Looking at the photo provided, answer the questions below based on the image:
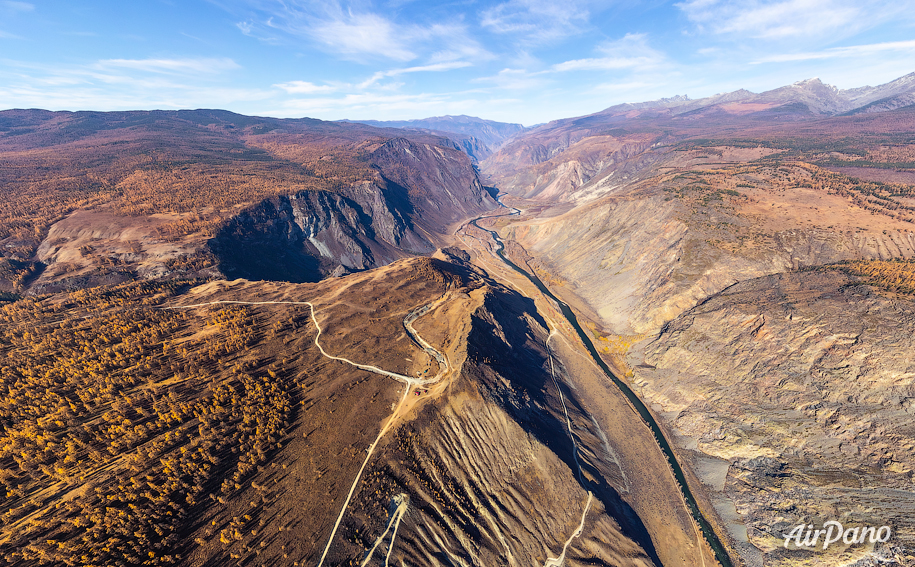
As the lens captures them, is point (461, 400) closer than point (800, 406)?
Yes

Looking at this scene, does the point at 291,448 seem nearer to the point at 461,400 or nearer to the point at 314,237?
the point at 461,400

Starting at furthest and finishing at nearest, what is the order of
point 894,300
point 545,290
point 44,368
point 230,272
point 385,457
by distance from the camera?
point 545,290 < point 230,272 < point 894,300 < point 44,368 < point 385,457

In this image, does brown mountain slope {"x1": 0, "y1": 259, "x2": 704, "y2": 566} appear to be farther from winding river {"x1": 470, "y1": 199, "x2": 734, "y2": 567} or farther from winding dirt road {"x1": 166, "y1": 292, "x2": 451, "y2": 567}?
winding river {"x1": 470, "y1": 199, "x2": 734, "y2": 567}

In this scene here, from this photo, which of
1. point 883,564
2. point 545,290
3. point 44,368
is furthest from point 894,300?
point 44,368

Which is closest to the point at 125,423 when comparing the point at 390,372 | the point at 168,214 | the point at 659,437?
the point at 390,372

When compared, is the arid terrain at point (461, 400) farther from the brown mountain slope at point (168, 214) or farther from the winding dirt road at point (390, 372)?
the brown mountain slope at point (168, 214)

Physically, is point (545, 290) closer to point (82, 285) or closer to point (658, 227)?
point (658, 227)

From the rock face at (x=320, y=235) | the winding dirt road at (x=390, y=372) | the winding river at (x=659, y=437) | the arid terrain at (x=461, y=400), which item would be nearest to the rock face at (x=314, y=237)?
the rock face at (x=320, y=235)
